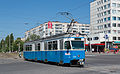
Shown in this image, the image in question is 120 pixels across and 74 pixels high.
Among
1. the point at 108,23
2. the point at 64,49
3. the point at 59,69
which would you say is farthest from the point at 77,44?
the point at 108,23

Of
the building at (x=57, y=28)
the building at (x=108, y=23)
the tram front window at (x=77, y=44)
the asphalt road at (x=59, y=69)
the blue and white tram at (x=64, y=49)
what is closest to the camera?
the asphalt road at (x=59, y=69)

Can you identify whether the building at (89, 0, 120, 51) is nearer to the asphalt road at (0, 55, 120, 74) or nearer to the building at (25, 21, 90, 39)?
the building at (25, 21, 90, 39)

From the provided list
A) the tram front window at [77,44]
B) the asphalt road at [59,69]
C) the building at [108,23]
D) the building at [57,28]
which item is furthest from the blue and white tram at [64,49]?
the building at [57,28]

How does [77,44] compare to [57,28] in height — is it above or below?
below

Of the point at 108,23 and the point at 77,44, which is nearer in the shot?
the point at 77,44

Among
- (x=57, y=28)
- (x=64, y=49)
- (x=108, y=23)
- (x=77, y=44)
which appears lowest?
(x=64, y=49)

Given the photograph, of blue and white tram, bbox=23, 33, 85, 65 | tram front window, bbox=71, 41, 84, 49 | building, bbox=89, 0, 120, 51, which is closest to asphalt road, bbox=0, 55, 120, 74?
blue and white tram, bbox=23, 33, 85, 65

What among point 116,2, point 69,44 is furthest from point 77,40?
point 116,2

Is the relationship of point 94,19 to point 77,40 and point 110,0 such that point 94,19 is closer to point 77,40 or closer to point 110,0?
point 110,0

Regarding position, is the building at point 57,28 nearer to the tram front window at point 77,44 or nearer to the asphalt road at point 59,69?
the asphalt road at point 59,69

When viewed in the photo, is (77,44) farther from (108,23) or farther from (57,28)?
(57,28)

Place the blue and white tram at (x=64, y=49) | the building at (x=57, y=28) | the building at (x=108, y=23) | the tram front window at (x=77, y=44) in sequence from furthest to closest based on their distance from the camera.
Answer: the building at (x=57, y=28)
the building at (x=108, y=23)
the tram front window at (x=77, y=44)
the blue and white tram at (x=64, y=49)

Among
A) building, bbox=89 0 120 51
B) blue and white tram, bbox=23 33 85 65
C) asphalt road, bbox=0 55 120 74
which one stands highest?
building, bbox=89 0 120 51

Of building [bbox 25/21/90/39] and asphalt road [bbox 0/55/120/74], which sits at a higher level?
building [bbox 25/21/90/39]
